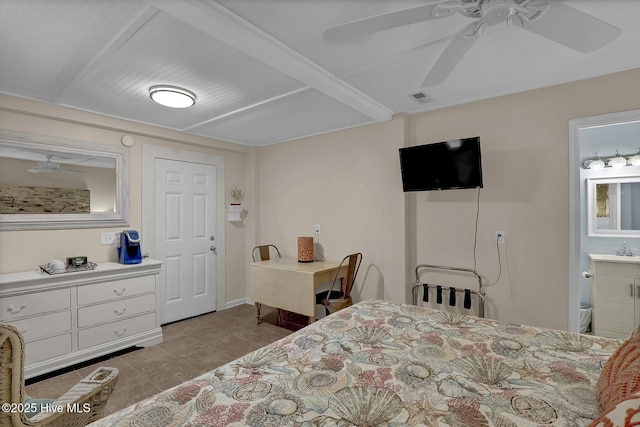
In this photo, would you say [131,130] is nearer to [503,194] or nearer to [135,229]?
[135,229]

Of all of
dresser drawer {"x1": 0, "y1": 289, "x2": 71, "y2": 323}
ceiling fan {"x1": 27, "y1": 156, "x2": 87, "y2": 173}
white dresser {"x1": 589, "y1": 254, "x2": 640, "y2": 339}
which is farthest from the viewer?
white dresser {"x1": 589, "y1": 254, "x2": 640, "y2": 339}

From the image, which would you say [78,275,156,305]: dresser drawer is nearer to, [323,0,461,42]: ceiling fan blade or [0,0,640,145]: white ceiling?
[0,0,640,145]: white ceiling

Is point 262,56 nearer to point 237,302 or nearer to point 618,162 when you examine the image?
point 237,302

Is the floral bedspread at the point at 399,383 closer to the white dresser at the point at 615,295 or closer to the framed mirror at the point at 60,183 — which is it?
the white dresser at the point at 615,295

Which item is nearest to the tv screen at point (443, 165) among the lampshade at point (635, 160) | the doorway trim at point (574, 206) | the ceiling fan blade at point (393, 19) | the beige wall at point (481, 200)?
the beige wall at point (481, 200)

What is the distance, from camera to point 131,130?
3326 mm

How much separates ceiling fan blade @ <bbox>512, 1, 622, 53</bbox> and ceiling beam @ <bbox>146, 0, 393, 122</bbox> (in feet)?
4.04

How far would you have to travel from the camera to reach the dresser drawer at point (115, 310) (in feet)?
8.97

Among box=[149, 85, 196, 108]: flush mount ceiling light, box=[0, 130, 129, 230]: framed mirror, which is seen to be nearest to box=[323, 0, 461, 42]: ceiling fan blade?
box=[149, 85, 196, 108]: flush mount ceiling light

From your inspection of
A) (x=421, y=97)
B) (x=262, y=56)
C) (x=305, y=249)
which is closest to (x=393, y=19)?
(x=262, y=56)

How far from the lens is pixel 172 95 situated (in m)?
2.47

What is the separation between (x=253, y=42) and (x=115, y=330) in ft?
9.42

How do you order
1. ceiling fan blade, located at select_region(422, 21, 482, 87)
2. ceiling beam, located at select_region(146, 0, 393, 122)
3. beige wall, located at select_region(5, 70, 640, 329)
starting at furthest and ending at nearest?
beige wall, located at select_region(5, 70, 640, 329) < ceiling beam, located at select_region(146, 0, 393, 122) < ceiling fan blade, located at select_region(422, 21, 482, 87)

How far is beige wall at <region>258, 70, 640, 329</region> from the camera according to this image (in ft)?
8.02
